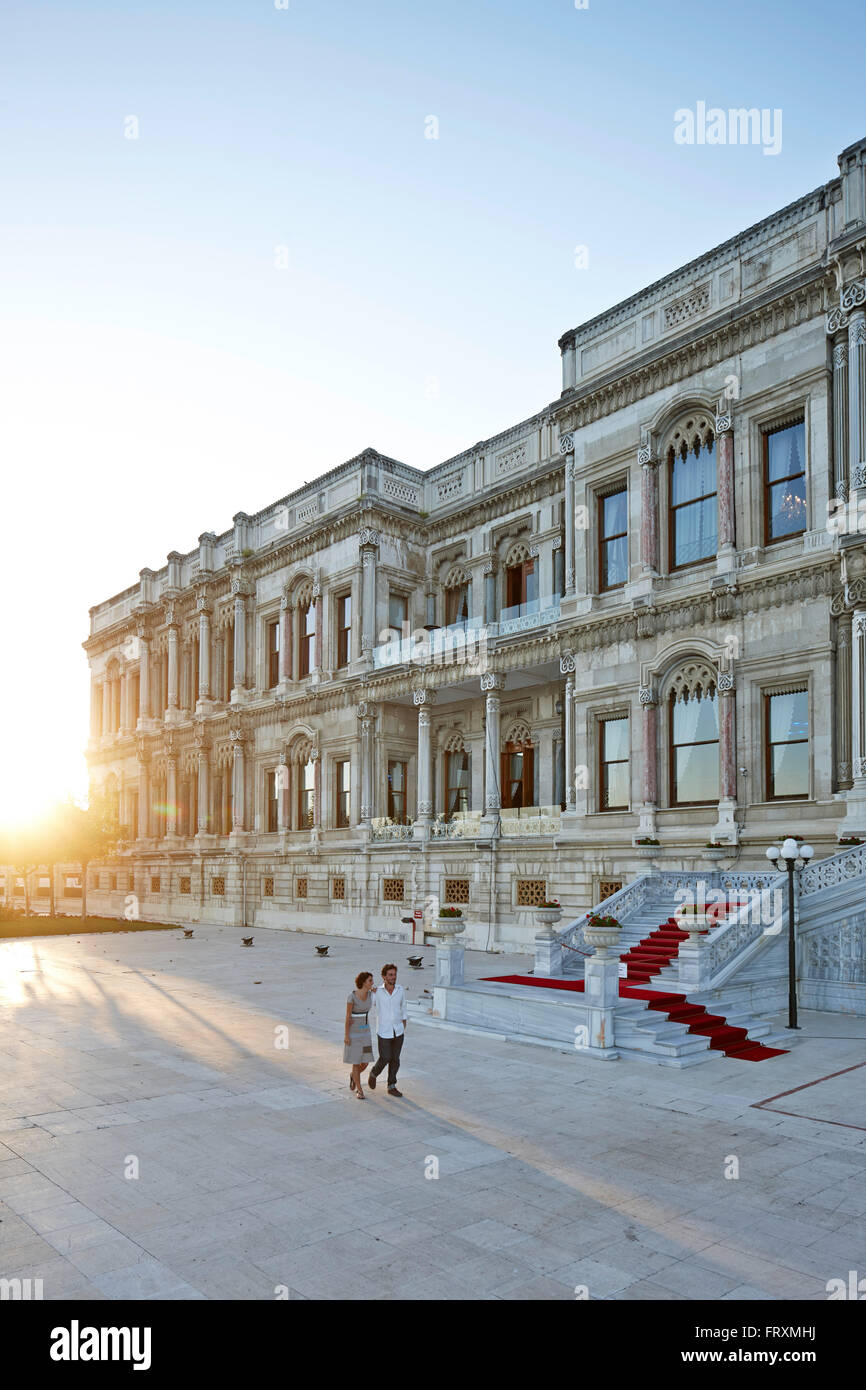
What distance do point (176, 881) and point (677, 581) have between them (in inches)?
1199

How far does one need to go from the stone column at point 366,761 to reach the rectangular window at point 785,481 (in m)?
16.3

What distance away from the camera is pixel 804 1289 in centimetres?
626

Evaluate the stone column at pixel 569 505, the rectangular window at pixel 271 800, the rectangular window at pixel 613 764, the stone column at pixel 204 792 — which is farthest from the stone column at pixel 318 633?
the rectangular window at pixel 613 764

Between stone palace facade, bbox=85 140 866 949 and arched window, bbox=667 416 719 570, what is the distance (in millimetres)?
73

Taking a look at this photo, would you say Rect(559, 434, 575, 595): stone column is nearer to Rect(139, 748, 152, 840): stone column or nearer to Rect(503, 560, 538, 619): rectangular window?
Rect(503, 560, 538, 619): rectangular window

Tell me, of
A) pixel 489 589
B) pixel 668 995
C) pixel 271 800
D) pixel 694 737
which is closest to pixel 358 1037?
pixel 668 995

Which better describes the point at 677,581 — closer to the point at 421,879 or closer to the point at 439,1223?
the point at 421,879

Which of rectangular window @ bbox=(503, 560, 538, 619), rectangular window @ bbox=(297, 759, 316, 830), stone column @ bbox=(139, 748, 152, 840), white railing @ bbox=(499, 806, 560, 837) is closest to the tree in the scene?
stone column @ bbox=(139, 748, 152, 840)

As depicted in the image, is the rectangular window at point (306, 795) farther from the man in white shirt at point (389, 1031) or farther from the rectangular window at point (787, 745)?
the man in white shirt at point (389, 1031)

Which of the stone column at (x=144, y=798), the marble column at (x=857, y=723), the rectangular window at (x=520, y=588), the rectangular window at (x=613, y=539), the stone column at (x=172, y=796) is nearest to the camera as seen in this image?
the marble column at (x=857, y=723)

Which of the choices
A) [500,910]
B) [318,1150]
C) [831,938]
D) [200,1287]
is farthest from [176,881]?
[200,1287]

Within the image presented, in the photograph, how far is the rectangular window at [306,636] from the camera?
3809 cm

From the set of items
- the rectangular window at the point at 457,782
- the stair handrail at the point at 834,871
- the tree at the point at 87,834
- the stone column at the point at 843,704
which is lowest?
the tree at the point at 87,834
